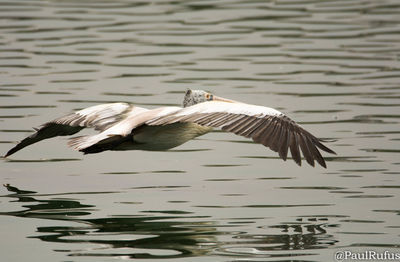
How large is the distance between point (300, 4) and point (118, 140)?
11554 mm

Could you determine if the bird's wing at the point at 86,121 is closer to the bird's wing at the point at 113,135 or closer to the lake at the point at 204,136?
the lake at the point at 204,136

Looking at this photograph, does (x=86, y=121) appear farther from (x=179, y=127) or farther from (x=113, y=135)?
(x=179, y=127)

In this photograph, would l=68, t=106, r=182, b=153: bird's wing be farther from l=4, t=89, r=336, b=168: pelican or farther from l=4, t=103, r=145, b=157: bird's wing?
l=4, t=103, r=145, b=157: bird's wing

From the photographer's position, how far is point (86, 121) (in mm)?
9961

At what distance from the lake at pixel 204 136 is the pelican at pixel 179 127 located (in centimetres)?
41

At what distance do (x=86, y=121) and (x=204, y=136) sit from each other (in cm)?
228

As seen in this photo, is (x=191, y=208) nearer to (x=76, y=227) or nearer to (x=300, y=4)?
(x=76, y=227)

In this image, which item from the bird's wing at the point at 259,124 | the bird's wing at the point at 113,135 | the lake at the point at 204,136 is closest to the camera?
the lake at the point at 204,136

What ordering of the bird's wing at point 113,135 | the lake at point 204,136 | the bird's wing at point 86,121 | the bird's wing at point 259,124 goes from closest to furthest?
the lake at point 204,136 → the bird's wing at point 259,124 → the bird's wing at point 113,135 → the bird's wing at point 86,121

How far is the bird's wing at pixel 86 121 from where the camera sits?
9.94 metres

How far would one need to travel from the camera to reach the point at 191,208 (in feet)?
28.6

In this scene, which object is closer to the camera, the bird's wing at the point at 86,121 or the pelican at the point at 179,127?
the pelican at the point at 179,127

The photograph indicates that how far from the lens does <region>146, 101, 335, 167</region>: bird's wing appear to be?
8.33 metres

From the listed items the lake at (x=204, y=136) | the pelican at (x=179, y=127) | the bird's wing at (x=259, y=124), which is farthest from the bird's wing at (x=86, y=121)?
the bird's wing at (x=259, y=124)
